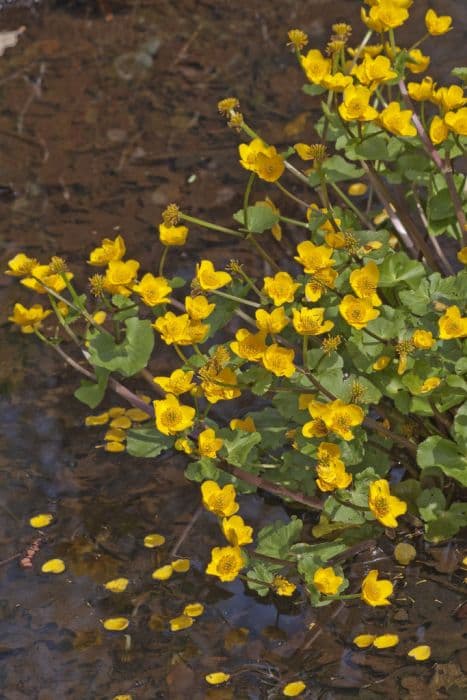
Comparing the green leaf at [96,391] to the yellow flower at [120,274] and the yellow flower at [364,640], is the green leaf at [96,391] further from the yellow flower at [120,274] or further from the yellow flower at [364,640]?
the yellow flower at [364,640]

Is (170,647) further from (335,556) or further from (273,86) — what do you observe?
(273,86)

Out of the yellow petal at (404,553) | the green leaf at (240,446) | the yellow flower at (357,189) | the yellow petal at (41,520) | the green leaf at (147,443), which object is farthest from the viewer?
the yellow flower at (357,189)

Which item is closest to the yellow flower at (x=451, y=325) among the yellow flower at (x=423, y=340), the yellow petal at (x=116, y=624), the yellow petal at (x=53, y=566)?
the yellow flower at (x=423, y=340)

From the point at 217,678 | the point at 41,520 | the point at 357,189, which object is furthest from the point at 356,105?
the point at 357,189

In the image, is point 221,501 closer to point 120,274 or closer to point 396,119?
point 120,274

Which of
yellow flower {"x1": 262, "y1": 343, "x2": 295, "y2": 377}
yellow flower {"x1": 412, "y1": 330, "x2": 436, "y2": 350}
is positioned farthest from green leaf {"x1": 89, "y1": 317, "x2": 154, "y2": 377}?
yellow flower {"x1": 412, "y1": 330, "x2": 436, "y2": 350}

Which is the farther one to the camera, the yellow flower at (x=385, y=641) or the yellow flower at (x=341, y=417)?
the yellow flower at (x=385, y=641)

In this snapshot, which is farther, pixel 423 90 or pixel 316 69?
pixel 423 90
